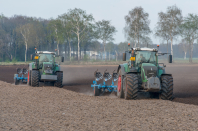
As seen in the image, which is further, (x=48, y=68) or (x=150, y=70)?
(x=48, y=68)

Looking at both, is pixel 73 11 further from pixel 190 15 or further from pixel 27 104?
pixel 27 104

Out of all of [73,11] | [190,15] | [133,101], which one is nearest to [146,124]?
[133,101]

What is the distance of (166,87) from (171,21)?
136 ft

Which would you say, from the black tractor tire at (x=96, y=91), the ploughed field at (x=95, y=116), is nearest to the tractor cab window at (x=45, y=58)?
the black tractor tire at (x=96, y=91)

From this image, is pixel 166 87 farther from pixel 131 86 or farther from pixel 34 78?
pixel 34 78

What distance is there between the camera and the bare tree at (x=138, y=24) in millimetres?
49375

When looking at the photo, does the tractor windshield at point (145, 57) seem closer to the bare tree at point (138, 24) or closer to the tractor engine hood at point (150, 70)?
the tractor engine hood at point (150, 70)

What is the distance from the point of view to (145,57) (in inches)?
455

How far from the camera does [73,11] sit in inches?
1923

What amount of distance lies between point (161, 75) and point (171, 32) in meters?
40.9

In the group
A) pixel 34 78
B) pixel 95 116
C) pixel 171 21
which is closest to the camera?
pixel 95 116

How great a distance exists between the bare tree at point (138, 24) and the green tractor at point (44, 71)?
34556 mm

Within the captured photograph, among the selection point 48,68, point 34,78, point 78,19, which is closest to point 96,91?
point 48,68

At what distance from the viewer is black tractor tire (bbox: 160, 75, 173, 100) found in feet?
33.5
